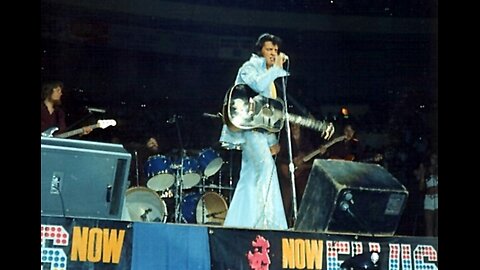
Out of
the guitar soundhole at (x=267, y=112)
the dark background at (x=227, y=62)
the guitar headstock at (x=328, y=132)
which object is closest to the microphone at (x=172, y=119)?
the dark background at (x=227, y=62)

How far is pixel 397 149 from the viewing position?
778 cm

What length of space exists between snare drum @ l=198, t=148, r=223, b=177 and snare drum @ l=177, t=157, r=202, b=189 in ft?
0.14

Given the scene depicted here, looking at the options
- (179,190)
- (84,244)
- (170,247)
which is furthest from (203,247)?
(84,244)

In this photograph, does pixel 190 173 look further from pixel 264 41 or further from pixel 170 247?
pixel 264 41

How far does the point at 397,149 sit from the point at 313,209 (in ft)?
2.89

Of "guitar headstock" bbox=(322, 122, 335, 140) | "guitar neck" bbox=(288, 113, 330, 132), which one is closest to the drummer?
"guitar neck" bbox=(288, 113, 330, 132)

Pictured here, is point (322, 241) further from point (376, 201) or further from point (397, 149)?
point (397, 149)

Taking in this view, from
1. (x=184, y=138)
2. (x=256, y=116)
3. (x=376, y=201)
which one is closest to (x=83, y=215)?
(x=184, y=138)

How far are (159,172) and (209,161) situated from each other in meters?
0.41

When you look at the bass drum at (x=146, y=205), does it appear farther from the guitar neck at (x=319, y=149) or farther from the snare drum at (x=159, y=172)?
the guitar neck at (x=319, y=149)

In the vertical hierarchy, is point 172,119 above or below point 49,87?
below

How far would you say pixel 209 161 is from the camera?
290 inches

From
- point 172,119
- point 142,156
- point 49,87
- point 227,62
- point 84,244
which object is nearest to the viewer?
point 84,244

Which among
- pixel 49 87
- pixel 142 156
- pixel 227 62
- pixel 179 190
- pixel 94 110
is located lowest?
pixel 179 190
